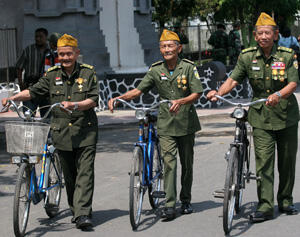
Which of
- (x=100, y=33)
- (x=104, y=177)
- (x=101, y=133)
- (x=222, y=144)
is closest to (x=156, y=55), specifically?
(x=100, y=33)

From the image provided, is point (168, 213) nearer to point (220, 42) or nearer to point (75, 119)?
point (75, 119)

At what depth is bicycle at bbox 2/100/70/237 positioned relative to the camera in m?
6.49

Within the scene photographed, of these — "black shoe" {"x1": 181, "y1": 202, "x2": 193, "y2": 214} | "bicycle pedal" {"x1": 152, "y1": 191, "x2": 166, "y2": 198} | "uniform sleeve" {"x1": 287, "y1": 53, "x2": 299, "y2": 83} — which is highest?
"uniform sleeve" {"x1": 287, "y1": 53, "x2": 299, "y2": 83}

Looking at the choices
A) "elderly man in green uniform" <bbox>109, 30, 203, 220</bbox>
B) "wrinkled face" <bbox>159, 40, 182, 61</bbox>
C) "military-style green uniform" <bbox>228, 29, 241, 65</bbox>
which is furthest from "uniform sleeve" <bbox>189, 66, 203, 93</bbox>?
"military-style green uniform" <bbox>228, 29, 241, 65</bbox>

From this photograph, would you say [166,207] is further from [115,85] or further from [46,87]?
[115,85]

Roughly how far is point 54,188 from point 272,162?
7.02 feet

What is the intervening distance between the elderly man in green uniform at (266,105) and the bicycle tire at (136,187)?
38.1 inches

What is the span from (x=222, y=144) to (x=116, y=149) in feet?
→ 5.69

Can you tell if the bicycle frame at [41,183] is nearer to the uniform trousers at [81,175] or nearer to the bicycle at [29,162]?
the bicycle at [29,162]

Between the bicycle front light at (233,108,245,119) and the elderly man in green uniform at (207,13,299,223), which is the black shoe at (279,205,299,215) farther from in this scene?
the bicycle front light at (233,108,245,119)

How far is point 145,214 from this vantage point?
7.59m

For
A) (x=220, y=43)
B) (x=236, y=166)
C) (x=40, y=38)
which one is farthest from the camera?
(x=220, y=43)

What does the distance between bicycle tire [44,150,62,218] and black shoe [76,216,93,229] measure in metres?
0.38

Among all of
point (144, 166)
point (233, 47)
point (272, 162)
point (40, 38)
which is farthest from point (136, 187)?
point (233, 47)
